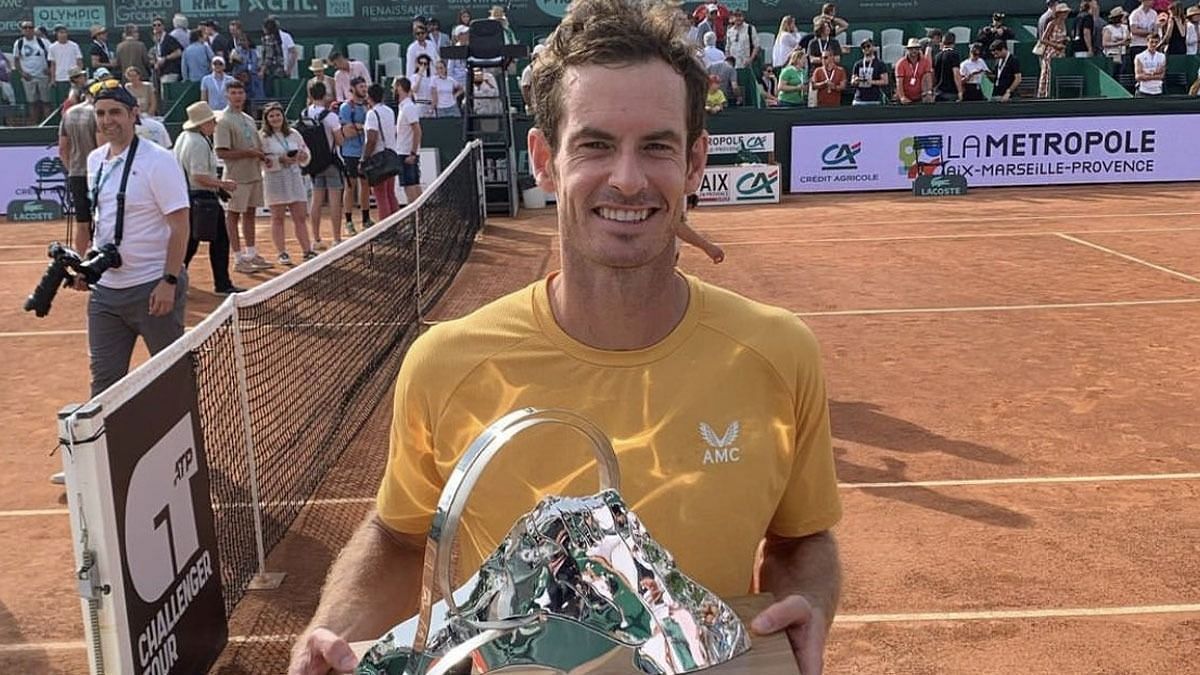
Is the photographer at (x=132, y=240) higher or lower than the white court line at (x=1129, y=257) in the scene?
higher

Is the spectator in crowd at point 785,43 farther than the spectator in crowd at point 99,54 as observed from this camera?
Yes

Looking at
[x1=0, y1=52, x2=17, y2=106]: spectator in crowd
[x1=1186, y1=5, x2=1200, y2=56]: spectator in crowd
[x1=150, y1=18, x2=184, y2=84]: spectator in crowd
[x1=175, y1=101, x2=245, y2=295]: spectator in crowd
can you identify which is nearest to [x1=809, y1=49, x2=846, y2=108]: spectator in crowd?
[x1=1186, y1=5, x2=1200, y2=56]: spectator in crowd

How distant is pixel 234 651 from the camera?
5.07m

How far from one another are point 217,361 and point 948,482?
4191mm

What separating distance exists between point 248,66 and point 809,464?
74.7 ft

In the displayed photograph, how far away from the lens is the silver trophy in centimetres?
133

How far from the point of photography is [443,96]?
2144 cm

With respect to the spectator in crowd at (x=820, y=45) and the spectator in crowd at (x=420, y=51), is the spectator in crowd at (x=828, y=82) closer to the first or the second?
the spectator in crowd at (x=820, y=45)

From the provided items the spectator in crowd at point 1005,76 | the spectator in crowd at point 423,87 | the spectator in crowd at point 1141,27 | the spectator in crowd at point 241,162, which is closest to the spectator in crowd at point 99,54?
the spectator in crowd at point 423,87

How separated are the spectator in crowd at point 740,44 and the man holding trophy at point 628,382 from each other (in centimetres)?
2273

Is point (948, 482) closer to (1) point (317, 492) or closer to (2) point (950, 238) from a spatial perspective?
(1) point (317, 492)

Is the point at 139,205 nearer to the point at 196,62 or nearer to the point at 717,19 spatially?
the point at 196,62

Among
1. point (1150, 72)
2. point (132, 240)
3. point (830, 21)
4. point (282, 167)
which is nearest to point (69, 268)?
point (132, 240)

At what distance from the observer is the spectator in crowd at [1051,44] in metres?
23.5
